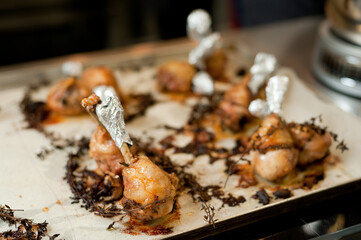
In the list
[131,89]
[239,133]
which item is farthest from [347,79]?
[131,89]

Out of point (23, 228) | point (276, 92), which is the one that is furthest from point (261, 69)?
point (23, 228)

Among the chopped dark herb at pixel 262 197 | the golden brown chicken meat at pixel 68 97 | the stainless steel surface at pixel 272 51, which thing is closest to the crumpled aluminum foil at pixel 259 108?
the chopped dark herb at pixel 262 197

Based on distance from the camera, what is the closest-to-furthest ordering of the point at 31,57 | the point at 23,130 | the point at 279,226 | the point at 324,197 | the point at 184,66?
1. the point at 279,226
2. the point at 324,197
3. the point at 23,130
4. the point at 184,66
5. the point at 31,57

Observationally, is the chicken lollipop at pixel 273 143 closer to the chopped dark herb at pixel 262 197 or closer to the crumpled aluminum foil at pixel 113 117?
the chopped dark herb at pixel 262 197

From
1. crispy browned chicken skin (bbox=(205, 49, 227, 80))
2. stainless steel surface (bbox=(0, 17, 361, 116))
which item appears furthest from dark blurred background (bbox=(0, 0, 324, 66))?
crispy browned chicken skin (bbox=(205, 49, 227, 80))

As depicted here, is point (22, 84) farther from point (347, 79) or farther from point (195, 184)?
point (347, 79)

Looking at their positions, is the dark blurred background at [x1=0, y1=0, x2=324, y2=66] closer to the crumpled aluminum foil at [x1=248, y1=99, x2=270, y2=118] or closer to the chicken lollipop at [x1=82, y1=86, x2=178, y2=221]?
the crumpled aluminum foil at [x1=248, y1=99, x2=270, y2=118]

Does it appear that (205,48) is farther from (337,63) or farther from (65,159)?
(65,159)

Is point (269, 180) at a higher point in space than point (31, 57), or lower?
lower
